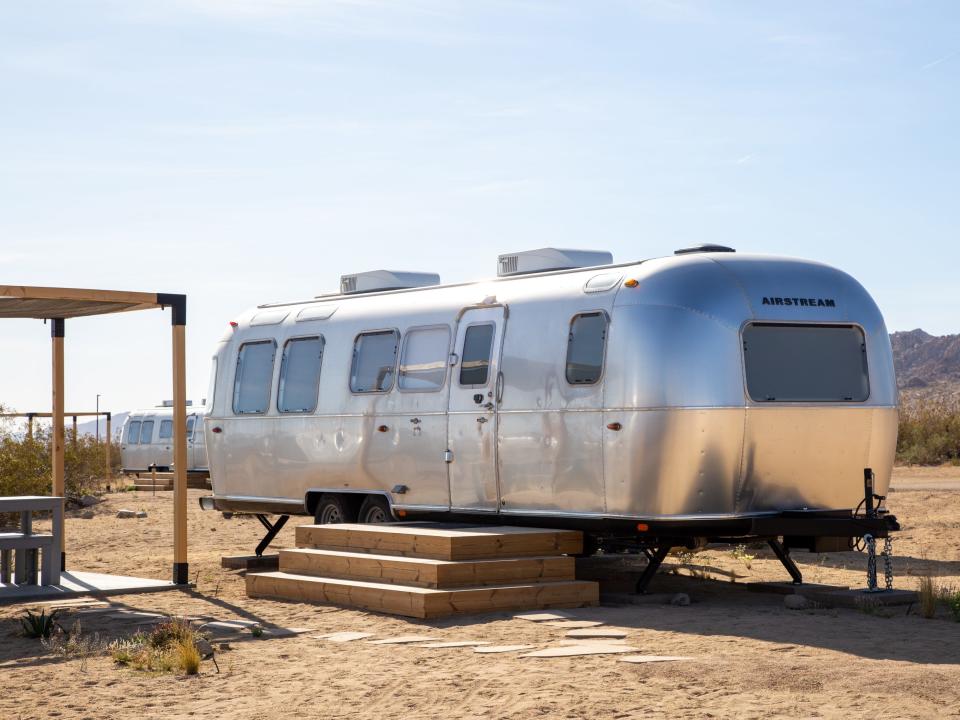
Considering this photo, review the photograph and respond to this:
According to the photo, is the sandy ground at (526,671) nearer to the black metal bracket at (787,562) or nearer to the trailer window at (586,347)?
the black metal bracket at (787,562)

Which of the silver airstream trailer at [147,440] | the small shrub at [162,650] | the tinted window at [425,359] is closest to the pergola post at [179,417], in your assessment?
the tinted window at [425,359]

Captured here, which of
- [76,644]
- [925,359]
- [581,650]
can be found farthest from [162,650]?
Result: [925,359]

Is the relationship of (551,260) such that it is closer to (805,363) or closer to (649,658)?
(805,363)

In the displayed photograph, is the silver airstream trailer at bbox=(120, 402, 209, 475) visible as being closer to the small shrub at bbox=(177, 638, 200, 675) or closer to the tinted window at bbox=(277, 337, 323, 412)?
the tinted window at bbox=(277, 337, 323, 412)

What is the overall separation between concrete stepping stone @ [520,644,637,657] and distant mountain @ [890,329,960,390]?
75.4m

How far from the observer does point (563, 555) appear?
11.4m

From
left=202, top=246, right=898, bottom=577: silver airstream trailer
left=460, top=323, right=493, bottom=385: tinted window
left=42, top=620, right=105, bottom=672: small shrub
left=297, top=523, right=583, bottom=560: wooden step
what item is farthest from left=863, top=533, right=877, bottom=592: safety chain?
left=42, top=620, right=105, bottom=672: small shrub

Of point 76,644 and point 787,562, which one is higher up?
point 787,562

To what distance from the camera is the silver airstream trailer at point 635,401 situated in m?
10.7

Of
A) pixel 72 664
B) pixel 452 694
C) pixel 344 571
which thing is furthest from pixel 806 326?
pixel 72 664

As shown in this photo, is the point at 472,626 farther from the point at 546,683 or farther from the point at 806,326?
the point at 806,326

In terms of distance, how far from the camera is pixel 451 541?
421 inches

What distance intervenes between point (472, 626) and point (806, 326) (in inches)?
146

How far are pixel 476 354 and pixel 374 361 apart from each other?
5.07 ft
